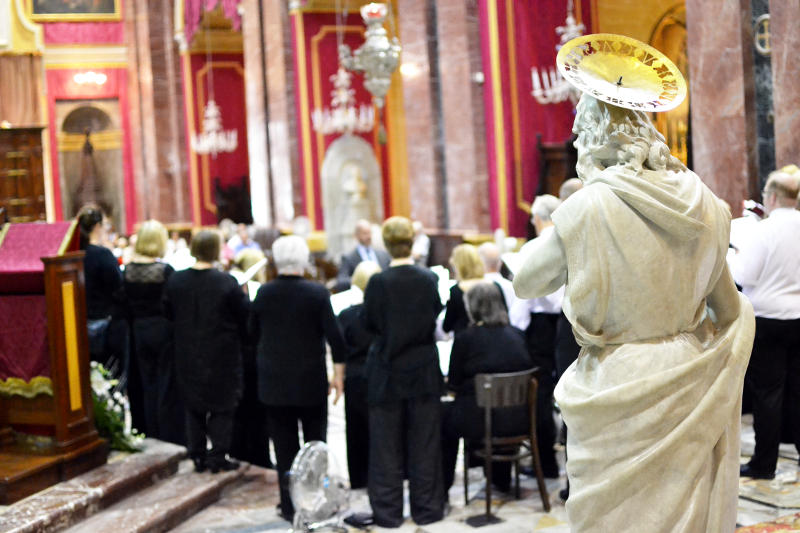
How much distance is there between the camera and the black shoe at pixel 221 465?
6188mm

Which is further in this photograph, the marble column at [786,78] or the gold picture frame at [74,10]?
the gold picture frame at [74,10]

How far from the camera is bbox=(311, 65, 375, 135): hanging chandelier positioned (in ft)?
45.3

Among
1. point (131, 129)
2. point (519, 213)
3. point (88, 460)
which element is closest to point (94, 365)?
point (88, 460)

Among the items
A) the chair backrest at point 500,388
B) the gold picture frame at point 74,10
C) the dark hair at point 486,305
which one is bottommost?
the chair backrest at point 500,388

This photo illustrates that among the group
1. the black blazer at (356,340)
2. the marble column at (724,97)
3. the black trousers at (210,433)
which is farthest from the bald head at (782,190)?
the black trousers at (210,433)

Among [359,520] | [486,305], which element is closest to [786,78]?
[486,305]

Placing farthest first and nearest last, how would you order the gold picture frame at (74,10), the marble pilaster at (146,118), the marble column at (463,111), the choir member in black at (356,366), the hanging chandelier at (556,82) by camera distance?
the gold picture frame at (74,10), the marble pilaster at (146,118), the marble column at (463,111), the hanging chandelier at (556,82), the choir member in black at (356,366)

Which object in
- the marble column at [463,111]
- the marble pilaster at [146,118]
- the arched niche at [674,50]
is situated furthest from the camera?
the marble pilaster at [146,118]

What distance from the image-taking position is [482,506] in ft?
18.2

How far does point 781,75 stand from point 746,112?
0.41 metres

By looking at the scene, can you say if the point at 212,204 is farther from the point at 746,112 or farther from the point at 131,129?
the point at 746,112

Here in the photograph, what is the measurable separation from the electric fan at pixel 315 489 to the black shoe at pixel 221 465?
1.13m

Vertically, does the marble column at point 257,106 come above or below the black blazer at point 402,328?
above

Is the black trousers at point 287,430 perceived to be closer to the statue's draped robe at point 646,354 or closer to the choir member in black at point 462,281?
the choir member in black at point 462,281
